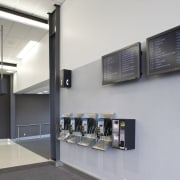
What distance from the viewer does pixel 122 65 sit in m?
2.85

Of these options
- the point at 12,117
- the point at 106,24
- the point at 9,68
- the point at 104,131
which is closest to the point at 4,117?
the point at 12,117

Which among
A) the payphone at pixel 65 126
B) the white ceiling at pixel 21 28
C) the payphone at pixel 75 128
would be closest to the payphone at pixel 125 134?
the payphone at pixel 75 128

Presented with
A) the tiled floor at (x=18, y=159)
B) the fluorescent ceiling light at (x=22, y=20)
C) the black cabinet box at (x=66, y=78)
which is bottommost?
the tiled floor at (x=18, y=159)

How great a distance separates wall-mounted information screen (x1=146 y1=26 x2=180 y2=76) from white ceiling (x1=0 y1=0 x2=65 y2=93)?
305 cm

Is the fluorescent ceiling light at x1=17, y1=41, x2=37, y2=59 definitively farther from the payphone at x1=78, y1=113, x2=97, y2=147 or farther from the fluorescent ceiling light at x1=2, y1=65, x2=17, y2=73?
the payphone at x1=78, y1=113, x2=97, y2=147

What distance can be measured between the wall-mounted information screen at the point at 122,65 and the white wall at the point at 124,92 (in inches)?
5.4

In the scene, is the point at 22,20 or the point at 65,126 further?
the point at 22,20

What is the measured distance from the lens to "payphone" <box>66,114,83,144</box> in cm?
384

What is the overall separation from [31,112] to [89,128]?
8.65 metres

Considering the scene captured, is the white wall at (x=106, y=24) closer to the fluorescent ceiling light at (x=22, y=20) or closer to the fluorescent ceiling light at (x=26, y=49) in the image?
the fluorescent ceiling light at (x=22, y=20)

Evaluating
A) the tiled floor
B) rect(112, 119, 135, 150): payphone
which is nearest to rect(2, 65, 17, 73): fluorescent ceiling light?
the tiled floor

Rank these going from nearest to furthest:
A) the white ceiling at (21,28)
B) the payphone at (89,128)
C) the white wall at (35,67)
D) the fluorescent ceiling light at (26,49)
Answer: the payphone at (89,128) < the white ceiling at (21,28) < the white wall at (35,67) < the fluorescent ceiling light at (26,49)

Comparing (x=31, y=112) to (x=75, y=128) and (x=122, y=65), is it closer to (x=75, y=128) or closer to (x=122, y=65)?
(x=75, y=128)

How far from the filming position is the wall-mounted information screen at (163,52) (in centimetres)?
212
